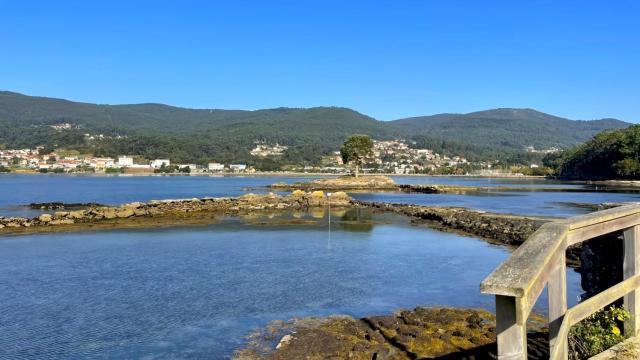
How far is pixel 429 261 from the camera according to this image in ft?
78.4

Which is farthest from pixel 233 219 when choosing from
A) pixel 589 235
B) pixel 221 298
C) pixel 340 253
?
pixel 589 235

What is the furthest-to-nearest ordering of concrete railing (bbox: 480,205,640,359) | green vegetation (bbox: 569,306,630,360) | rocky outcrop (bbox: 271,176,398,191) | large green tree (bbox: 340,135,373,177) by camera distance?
1. large green tree (bbox: 340,135,373,177)
2. rocky outcrop (bbox: 271,176,398,191)
3. green vegetation (bbox: 569,306,630,360)
4. concrete railing (bbox: 480,205,640,359)

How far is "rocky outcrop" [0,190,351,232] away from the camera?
40.8m

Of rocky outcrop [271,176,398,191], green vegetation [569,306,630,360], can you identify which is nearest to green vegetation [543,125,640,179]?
rocky outcrop [271,176,398,191]

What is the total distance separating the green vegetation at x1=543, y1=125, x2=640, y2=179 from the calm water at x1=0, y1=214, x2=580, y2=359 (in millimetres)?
109455

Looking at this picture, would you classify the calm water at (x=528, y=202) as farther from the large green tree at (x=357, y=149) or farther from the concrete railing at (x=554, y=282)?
the concrete railing at (x=554, y=282)

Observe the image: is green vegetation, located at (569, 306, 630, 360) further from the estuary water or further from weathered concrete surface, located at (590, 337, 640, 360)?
the estuary water

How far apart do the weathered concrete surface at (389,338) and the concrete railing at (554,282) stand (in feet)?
11.5

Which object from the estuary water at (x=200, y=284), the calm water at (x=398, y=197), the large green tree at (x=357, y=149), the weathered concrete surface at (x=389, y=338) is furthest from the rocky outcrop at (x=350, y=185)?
the weathered concrete surface at (x=389, y=338)

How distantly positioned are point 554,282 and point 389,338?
7736 mm

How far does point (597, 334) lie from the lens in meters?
6.35

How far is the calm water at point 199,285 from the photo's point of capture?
1303cm

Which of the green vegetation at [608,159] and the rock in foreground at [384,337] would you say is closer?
the rock in foreground at [384,337]

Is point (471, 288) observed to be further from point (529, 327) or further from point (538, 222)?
point (538, 222)
